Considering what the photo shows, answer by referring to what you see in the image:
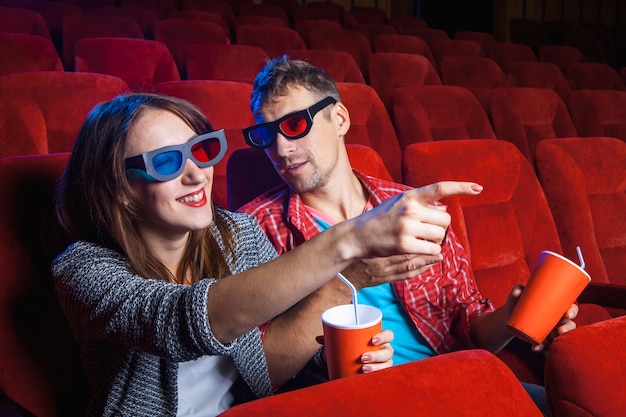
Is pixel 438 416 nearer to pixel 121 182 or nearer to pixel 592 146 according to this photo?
pixel 121 182

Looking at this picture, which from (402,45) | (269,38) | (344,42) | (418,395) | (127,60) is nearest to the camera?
(418,395)

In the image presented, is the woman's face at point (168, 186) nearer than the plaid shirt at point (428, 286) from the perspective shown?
Yes

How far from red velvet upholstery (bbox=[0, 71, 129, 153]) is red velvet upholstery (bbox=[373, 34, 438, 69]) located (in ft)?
4.85

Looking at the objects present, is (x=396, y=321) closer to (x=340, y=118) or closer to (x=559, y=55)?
(x=340, y=118)

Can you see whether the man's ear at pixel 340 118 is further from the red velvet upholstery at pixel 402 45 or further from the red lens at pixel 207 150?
the red velvet upholstery at pixel 402 45

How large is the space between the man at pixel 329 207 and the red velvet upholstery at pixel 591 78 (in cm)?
181

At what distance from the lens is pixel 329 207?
2.62ft

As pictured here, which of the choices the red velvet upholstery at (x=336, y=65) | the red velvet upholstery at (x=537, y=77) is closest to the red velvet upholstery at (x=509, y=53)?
the red velvet upholstery at (x=537, y=77)

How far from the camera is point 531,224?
3.20 feet

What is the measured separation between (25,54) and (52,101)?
420 millimetres

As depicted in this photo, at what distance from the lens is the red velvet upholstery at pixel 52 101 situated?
820 millimetres

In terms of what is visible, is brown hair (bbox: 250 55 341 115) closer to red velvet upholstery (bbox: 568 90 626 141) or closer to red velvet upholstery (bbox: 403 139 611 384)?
red velvet upholstery (bbox: 403 139 611 384)

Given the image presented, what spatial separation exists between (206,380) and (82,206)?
0.20m

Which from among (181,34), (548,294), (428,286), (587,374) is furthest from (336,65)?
(587,374)
